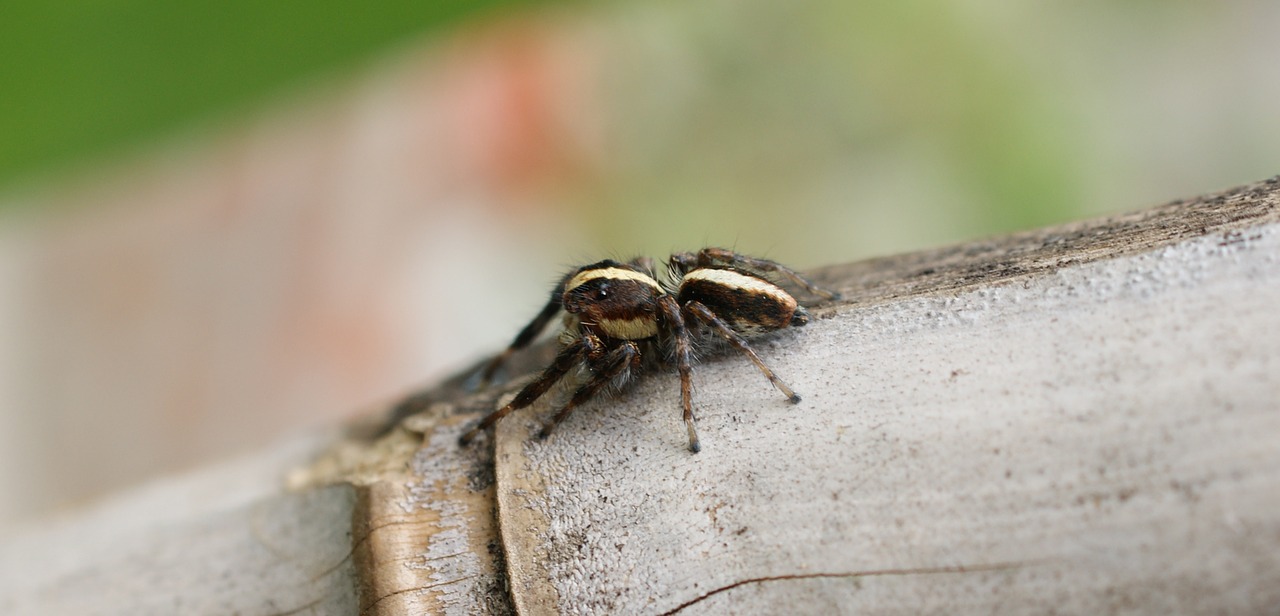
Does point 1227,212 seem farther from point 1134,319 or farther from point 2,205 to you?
point 2,205

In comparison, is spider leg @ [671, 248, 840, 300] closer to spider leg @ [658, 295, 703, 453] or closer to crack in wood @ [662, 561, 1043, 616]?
spider leg @ [658, 295, 703, 453]

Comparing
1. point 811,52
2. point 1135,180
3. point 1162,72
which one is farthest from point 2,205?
point 1162,72

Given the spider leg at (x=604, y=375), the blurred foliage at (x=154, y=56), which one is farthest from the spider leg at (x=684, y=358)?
the blurred foliage at (x=154, y=56)

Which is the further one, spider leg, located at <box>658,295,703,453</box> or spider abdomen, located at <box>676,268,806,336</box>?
spider abdomen, located at <box>676,268,806,336</box>

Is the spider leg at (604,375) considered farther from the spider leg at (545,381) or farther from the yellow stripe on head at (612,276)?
the yellow stripe on head at (612,276)

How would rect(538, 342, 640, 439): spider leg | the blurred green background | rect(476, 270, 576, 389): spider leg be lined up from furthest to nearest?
the blurred green background < rect(476, 270, 576, 389): spider leg < rect(538, 342, 640, 439): spider leg

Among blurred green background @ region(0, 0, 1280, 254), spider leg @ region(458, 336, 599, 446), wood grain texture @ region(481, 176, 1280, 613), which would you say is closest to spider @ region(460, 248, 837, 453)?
spider leg @ region(458, 336, 599, 446)
